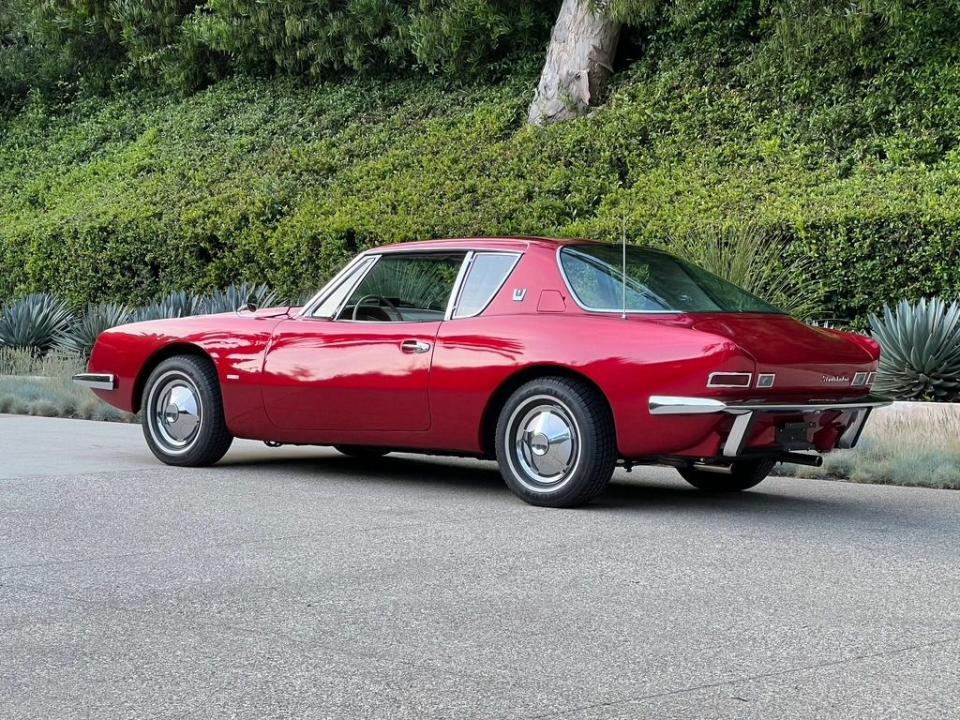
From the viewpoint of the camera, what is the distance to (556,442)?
7.67m

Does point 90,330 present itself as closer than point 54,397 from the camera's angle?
No

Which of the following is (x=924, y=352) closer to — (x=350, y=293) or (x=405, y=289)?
(x=405, y=289)

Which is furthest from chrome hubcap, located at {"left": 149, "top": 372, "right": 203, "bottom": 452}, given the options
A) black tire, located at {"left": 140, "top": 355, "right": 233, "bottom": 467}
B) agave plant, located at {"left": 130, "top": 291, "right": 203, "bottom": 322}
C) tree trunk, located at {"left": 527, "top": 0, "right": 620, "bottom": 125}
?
tree trunk, located at {"left": 527, "top": 0, "right": 620, "bottom": 125}

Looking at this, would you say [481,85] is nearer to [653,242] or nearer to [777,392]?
[653,242]

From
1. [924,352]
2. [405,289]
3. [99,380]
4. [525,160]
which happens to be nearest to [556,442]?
[405,289]

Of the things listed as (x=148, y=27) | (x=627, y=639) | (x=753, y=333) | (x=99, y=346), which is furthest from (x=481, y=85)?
(x=627, y=639)

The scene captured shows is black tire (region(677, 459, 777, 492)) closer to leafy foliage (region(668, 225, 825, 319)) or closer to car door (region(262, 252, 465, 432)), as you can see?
car door (region(262, 252, 465, 432))

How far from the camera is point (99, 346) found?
32.4 ft

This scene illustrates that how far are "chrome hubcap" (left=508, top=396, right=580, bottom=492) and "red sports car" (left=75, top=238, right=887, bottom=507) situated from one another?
1 cm

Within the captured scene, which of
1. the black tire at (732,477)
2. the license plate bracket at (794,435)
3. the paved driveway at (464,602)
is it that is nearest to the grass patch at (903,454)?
the paved driveway at (464,602)

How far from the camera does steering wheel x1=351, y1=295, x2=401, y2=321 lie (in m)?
8.79

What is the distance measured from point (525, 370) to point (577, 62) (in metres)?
15.5

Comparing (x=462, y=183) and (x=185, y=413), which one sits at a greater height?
(x=462, y=183)

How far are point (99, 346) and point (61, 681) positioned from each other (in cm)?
580
